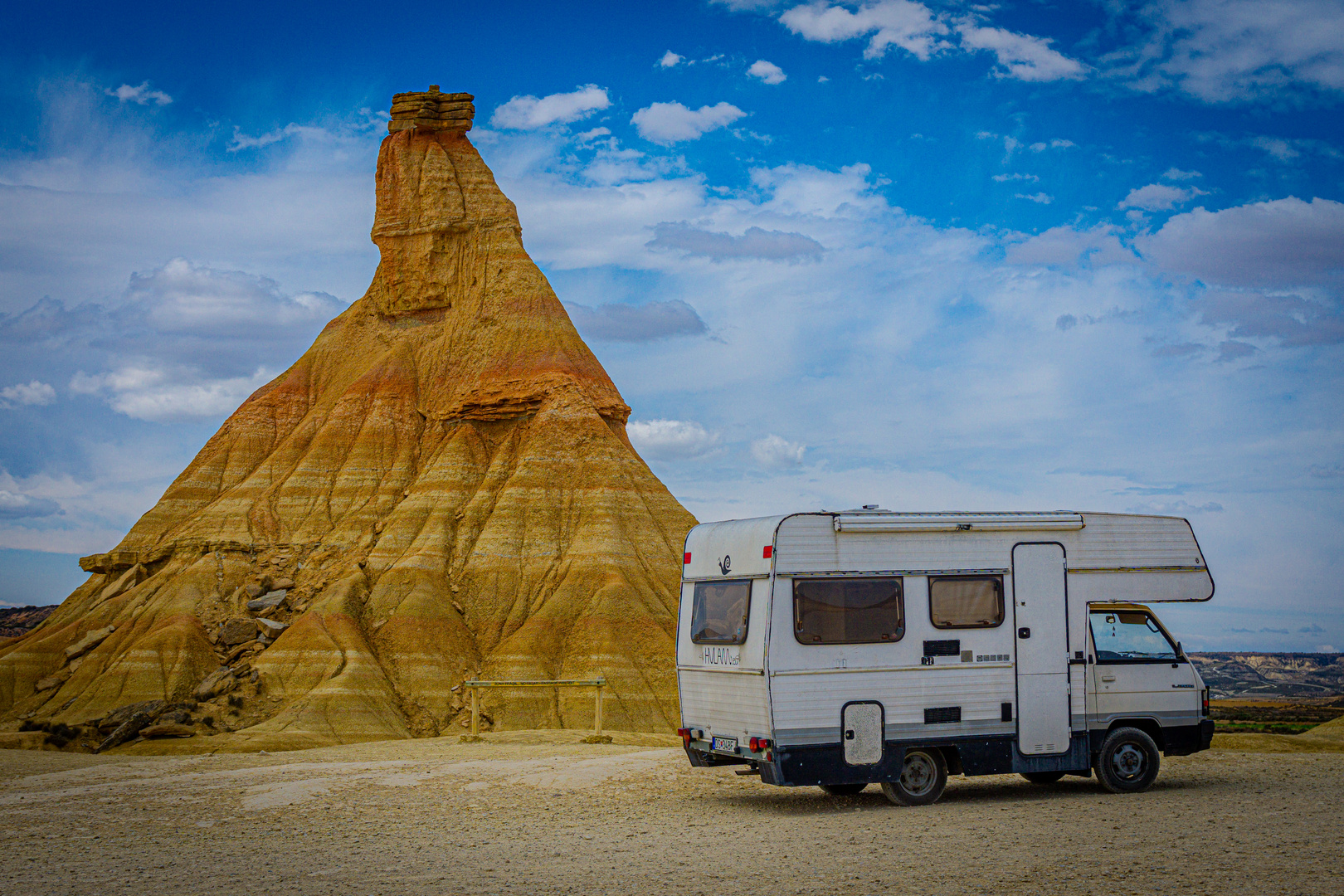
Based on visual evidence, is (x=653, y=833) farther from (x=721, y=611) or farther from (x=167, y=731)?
(x=167, y=731)

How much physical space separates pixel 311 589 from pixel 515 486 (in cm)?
1119

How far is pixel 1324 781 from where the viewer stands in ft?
53.9

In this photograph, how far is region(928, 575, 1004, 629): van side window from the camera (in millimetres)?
14938

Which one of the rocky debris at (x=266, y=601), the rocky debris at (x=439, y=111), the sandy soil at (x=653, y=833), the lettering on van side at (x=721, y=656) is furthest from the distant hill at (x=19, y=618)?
the lettering on van side at (x=721, y=656)

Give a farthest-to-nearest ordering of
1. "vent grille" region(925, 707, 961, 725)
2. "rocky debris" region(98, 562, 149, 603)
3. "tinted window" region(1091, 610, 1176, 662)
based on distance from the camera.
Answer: "rocky debris" region(98, 562, 149, 603), "tinted window" region(1091, 610, 1176, 662), "vent grille" region(925, 707, 961, 725)

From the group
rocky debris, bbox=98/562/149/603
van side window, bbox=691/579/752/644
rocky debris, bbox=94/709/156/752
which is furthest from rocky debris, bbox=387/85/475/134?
van side window, bbox=691/579/752/644

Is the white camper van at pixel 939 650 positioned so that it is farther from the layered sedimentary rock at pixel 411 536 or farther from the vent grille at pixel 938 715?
the layered sedimentary rock at pixel 411 536

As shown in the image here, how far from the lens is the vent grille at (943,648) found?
584 inches

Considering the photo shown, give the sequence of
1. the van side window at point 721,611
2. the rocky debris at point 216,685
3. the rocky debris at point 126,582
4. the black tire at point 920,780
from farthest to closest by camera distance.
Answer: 1. the rocky debris at point 126,582
2. the rocky debris at point 216,685
3. the van side window at point 721,611
4. the black tire at point 920,780

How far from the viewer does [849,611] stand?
48.1 feet

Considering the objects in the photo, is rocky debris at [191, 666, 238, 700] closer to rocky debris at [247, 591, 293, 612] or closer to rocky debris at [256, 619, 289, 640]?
rocky debris at [256, 619, 289, 640]

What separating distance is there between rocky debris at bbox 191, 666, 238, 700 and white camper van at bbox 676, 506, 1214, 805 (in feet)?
125

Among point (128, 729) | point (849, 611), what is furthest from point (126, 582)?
point (849, 611)

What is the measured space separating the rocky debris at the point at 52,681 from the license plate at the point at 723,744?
1858 inches
